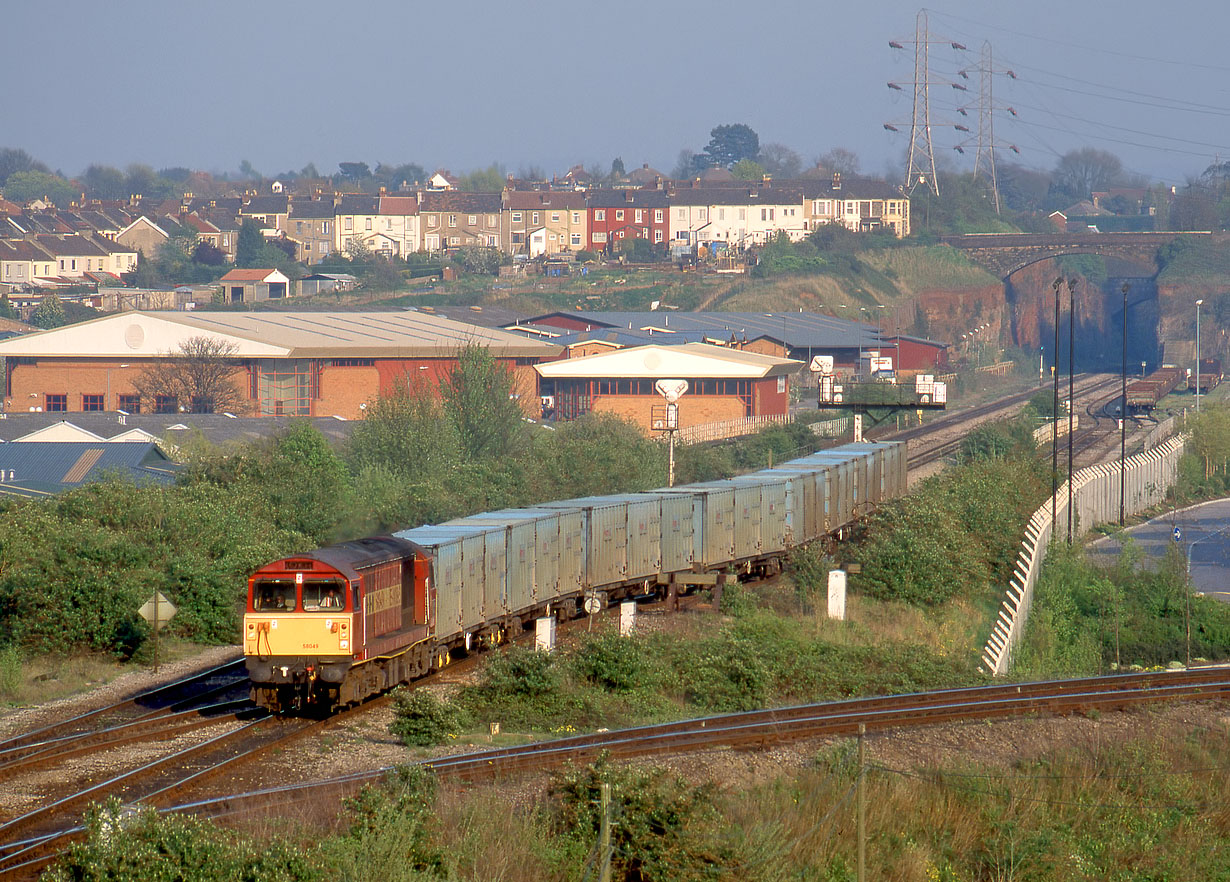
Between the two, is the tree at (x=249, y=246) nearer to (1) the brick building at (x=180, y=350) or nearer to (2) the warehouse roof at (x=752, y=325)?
(2) the warehouse roof at (x=752, y=325)

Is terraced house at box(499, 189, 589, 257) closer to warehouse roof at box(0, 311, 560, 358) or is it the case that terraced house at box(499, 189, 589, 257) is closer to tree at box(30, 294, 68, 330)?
tree at box(30, 294, 68, 330)

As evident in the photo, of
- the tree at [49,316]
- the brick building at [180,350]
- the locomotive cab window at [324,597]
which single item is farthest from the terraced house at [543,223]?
the locomotive cab window at [324,597]

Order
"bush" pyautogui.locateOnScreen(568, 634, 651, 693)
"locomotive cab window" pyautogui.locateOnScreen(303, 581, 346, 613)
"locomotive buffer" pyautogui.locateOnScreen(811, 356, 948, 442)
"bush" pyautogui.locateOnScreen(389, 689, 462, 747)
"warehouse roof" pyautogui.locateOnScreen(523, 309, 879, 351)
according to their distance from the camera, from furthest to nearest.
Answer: "warehouse roof" pyautogui.locateOnScreen(523, 309, 879, 351), "locomotive buffer" pyautogui.locateOnScreen(811, 356, 948, 442), "bush" pyautogui.locateOnScreen(568, 634, 651, 693), "locomotive cab window" pyautogui.locateOnScreen(303, 581, 346, 613), "bush" pyautogui.locateOnScreen(389, 689, 462, 747)

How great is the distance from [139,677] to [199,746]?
751 centimetres

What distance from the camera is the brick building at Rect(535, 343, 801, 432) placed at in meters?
81.2

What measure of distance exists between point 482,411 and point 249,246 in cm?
11361

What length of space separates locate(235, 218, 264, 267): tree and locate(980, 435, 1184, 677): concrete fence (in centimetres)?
11618

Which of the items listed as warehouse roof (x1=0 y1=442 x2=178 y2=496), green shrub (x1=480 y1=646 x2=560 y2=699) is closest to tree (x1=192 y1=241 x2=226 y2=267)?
warehouse roof (x1=0 y1=442 x2=178 y2=496)

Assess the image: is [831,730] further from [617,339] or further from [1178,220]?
[1178,220]

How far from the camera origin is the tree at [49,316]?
12250cm

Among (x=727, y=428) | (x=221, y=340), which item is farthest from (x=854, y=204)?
(x=221, y=340)

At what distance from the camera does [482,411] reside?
58844 mm

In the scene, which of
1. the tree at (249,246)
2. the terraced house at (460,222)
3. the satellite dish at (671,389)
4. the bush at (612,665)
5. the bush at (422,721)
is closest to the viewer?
the bush at (422,721)

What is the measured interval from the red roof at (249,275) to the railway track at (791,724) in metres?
129
